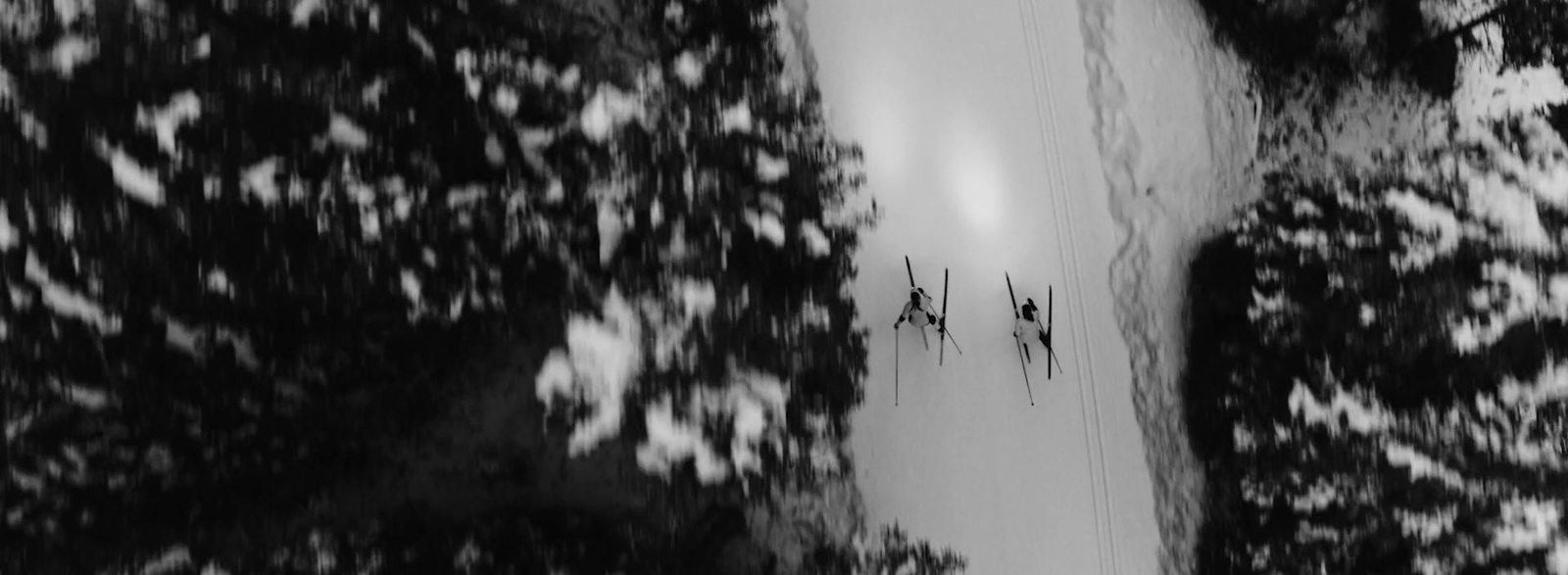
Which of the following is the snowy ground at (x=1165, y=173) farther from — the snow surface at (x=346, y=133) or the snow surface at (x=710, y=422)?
the snow surface at (x=346, y=133)

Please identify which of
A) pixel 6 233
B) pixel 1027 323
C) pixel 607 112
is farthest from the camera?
pixel 1027 323

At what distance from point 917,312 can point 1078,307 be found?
52.5 inches

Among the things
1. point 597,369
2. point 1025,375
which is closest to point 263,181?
point 597,369

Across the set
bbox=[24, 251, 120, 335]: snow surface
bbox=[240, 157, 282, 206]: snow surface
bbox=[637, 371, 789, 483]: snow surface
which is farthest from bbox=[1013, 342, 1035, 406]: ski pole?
bbox=[24, 251, 120, 335]: snow surface

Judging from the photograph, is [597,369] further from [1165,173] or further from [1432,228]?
[1432,228]

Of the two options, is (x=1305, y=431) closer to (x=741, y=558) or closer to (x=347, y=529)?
(x=741, y=558)

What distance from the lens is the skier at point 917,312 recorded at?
5660mm

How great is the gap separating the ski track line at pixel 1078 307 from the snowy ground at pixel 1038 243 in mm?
14

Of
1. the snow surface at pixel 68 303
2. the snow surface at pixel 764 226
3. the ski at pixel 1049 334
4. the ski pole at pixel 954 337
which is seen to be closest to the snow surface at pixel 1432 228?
the ski at pixel 1049 334

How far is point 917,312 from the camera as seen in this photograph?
5738mm

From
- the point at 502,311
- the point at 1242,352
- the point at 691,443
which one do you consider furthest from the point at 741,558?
the point at 1242,352

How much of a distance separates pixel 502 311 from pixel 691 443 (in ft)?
4.84

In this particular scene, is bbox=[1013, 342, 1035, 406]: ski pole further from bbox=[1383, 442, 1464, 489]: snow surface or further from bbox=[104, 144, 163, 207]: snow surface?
bbox=[104, 144, 163, 207]: snow surface

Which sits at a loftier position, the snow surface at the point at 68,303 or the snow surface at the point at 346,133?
the snow surface at the point at 346,133
